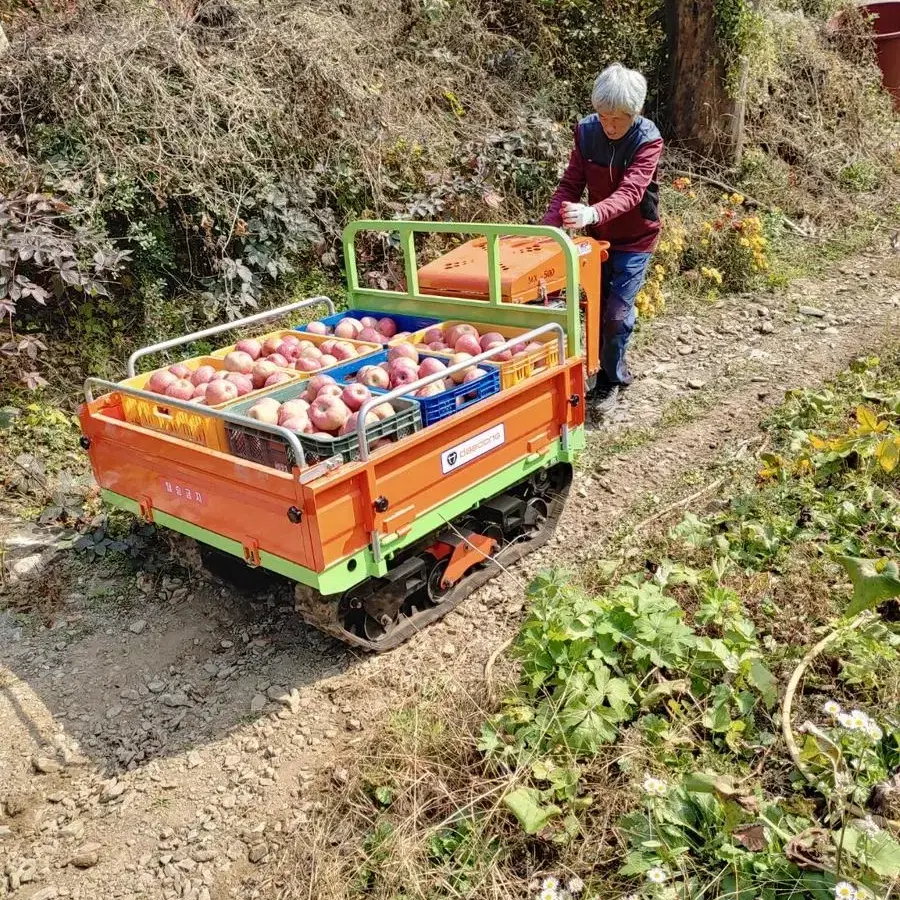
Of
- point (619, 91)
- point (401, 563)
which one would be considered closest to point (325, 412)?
point (401, 563)

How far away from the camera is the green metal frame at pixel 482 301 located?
4293 mm

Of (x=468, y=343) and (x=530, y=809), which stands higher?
→ (x=468, y=343)

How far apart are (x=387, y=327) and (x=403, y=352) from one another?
2.70ft

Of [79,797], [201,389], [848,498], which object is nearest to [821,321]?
[848,498]

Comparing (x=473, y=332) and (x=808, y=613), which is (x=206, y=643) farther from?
(x=808, y=613)

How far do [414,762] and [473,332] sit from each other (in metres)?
2.25

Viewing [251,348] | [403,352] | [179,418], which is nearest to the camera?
[179,418]

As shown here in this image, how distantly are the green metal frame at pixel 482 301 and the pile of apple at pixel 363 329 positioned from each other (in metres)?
0.13

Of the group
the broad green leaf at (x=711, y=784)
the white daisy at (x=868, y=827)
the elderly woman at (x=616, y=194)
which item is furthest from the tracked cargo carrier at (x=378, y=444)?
the white daisy at (x=868, y=827)

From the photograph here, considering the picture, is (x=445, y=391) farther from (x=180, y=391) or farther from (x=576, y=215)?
(x=576, y=215)

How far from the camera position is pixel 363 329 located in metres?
4.88

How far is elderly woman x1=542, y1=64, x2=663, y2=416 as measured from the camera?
510 cm

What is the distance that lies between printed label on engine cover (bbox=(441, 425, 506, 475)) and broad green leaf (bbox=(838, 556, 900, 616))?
5.39ft

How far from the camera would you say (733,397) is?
626cm
